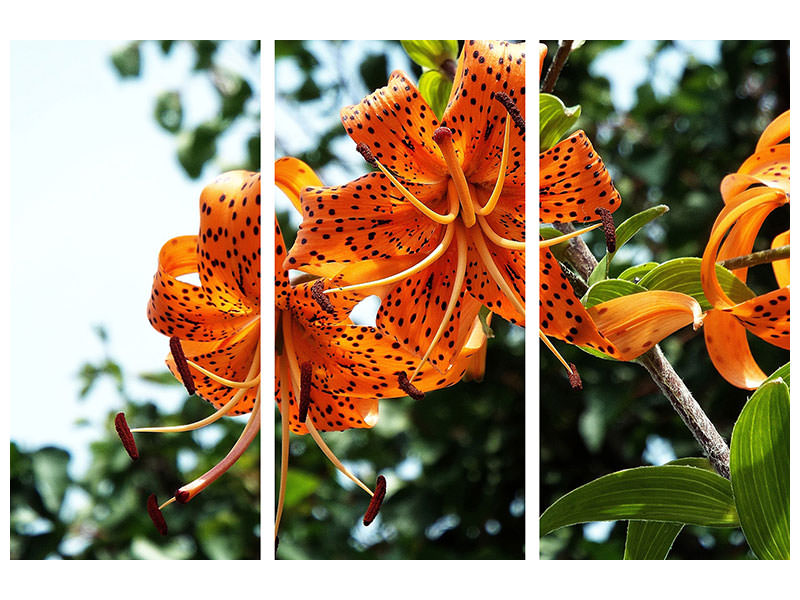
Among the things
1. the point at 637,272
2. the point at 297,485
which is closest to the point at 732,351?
the point at 637,272

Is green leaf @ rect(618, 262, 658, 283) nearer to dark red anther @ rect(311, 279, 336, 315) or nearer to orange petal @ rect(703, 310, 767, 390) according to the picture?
orange petal @ rect(703, 310, 767, 390)

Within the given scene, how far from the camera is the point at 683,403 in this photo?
3.40 ft

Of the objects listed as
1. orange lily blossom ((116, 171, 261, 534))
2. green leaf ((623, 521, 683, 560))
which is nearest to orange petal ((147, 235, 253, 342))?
orange lily blossom ((116, 171, 261, 534))

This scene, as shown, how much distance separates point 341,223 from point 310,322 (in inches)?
5.8

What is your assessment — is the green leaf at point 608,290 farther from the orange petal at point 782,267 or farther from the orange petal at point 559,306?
the orange petal at point 782,267

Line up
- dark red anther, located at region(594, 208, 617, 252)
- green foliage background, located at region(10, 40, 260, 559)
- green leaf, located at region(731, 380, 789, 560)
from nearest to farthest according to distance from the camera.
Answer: dark red anther, located at region(594, 208, 617, 252)
green leaf, located at region(731, 380, 789, 560)
green foliage background, located at region(10, 40, 260, 559)

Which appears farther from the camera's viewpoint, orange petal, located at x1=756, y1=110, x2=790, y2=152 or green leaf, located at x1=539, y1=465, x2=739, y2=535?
orange petal, located at x1=756, y1=110, x2=790, y2=152

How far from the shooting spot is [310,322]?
1082 millimetres

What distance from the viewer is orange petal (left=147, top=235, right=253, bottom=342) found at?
106 cm

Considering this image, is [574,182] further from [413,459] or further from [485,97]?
[413,459]

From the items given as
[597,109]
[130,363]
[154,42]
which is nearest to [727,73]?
[597,109]

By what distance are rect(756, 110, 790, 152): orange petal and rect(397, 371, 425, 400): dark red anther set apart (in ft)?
1.90

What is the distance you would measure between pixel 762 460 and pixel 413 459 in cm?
85

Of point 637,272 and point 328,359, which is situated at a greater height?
point 637,272
